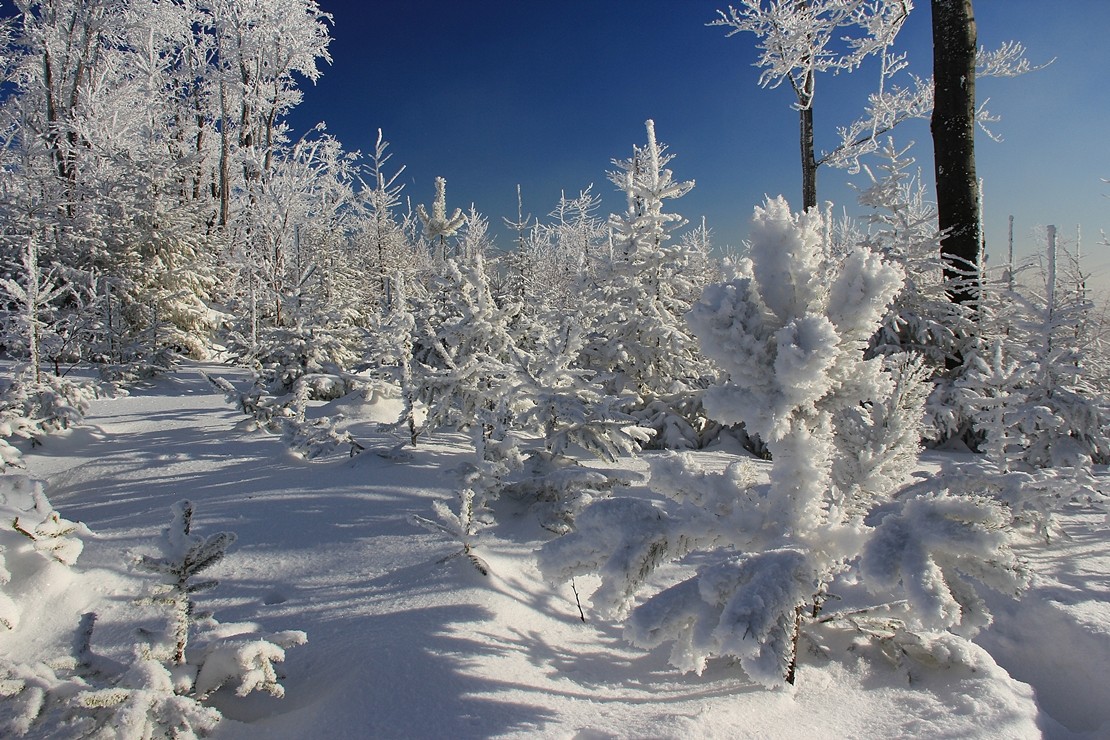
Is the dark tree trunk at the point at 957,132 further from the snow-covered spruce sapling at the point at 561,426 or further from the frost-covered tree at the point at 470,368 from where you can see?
the frost-covered tree at the point at 470,368

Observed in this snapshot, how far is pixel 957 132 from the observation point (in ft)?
22.0

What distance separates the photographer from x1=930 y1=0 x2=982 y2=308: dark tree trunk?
6688 mm

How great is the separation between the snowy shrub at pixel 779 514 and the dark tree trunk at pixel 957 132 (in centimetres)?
585

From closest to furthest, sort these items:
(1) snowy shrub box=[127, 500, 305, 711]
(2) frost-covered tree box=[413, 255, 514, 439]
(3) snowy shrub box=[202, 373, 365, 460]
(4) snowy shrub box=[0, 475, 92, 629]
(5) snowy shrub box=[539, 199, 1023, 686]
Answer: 1. (5) snowy shrub box=[539, 199, 1023, 686]
2. (1) snowy shrub box=[127, 500, 305, 711]
3. (4) snowy shrub box=[0, 475, 92, 629]
4. (3) snowy shrub box=[202, 373, 365, 460]
5. (2) frost-covered tree box=[413, 255, 514, 439]

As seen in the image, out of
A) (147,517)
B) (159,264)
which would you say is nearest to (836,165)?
(147,517)

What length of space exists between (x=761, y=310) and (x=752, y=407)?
357 mm

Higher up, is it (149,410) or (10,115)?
(10,115)

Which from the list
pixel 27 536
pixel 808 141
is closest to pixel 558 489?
pixel 27 536

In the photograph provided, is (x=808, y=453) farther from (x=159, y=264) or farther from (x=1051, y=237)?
(x=159, y=264)

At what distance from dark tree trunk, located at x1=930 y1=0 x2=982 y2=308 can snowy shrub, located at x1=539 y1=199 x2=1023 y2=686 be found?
5.85 m

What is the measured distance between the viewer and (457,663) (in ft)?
7.18

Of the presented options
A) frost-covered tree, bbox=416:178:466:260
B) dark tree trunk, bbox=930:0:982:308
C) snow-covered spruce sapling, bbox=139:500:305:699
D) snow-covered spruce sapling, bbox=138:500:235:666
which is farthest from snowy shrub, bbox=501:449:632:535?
frost-covered tree, bbox=416:178:466:260

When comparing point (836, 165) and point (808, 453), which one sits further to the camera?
point (836, 165)

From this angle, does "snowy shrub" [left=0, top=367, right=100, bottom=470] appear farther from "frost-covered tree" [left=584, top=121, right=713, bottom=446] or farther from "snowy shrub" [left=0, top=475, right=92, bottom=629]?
"frost-covered tree" [left=584, top=121, right=713, bottom=446]
